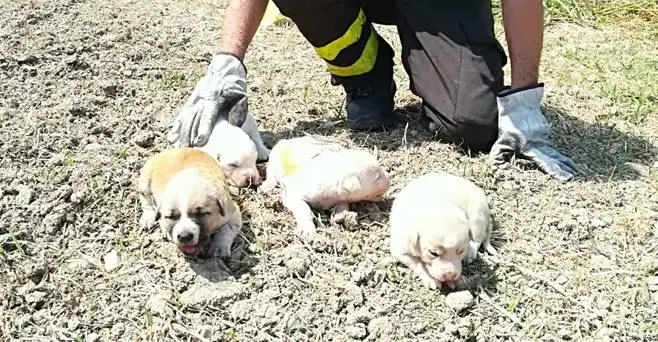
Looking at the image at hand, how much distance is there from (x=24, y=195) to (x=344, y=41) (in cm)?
123

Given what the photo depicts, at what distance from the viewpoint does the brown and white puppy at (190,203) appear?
2324mm

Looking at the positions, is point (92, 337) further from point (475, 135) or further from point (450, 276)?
point (475, 135)

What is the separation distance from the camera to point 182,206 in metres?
2.32

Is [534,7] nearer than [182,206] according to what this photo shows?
No

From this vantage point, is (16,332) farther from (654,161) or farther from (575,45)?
(575,45)

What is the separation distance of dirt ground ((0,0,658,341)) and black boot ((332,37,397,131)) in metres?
0.07

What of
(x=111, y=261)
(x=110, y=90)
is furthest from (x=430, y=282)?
(x=110, y=90)

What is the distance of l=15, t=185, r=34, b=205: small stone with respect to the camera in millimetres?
2664

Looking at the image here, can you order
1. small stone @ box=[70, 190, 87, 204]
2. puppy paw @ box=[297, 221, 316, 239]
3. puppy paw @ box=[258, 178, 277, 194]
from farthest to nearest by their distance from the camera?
puppy paw @ box=[258, 178, 277, 194] → small stone @ box=[70, 190, 87, 204] → puppy paw @ box=[297, 221, 316, 239]

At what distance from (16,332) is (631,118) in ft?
7.66

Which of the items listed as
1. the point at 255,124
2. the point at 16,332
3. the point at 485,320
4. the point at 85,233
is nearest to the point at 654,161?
the point at 485,320

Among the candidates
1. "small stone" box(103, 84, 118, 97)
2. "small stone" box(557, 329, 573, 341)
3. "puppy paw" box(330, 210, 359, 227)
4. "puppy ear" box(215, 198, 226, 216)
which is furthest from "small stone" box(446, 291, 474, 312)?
"small stone" box(103, 84, 118, 97)

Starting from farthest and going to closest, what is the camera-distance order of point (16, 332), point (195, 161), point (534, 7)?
point (534, 7), point (195, 161), point (16, 332)

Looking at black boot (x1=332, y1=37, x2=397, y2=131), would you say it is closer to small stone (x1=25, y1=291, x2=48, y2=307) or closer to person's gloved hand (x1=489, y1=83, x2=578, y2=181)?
person's gloved hand (x1=489, y1=83, x2=578, y2=181)
